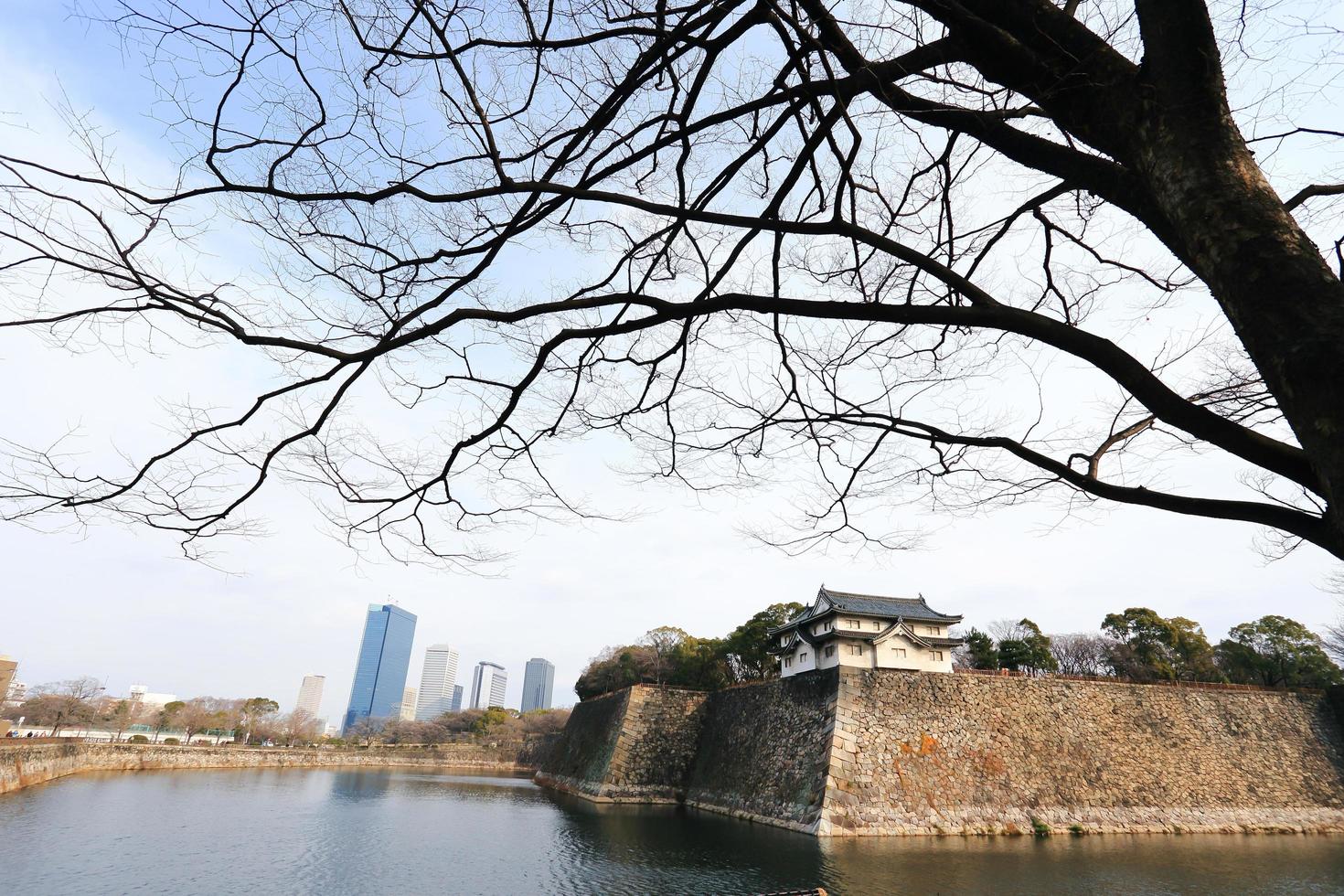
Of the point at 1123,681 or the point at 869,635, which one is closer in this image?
the point at 1123,681

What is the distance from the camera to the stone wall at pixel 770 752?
16875 millimetres

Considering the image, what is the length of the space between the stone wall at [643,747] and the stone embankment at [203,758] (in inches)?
697

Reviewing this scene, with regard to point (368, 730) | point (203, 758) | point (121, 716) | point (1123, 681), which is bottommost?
point (203, 758)

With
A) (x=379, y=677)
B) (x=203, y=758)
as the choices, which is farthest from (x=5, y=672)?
(x=379, y=677)

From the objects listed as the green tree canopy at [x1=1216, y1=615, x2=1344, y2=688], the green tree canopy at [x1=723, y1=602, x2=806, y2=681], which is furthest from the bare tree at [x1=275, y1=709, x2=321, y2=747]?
the green tree canopy at [x1=1216, y1=615, x2=1344, y2=688]

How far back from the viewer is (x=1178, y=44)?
169cm

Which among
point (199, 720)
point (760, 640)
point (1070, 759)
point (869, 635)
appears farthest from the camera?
point (199, 720)

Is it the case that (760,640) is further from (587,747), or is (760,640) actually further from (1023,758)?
(1023,758)

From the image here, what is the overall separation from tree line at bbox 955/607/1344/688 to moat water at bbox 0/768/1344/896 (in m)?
10.2

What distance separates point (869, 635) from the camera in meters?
23.1

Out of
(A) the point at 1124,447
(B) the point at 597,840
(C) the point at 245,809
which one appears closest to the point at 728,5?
(A) the point at 1124,447

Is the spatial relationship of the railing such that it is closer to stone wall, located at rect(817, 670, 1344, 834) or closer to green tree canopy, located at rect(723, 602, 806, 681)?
stone wall, located at rect(817, 670, 1344, 834)

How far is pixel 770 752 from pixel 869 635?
6.11 meters

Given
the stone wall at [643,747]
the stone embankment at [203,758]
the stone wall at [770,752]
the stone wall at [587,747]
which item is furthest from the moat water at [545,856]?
the stone wall at [587,747]
